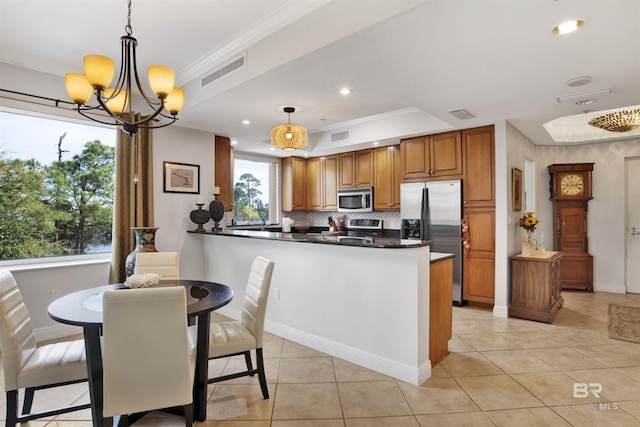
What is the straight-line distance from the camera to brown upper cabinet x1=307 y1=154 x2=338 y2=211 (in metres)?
6.23

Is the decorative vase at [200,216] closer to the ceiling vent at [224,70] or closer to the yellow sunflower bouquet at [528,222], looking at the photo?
the ceiling vent at [224,70]

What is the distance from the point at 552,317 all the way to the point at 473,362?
1752mm

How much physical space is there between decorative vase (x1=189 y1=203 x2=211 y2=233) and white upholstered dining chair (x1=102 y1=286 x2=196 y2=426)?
287 centimetres

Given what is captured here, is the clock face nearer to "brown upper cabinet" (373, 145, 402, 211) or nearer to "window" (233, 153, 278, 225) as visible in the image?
"brown upper cabinet" (373, 145, 402, 211)

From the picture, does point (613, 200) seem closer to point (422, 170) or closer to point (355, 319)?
point (422, 170)

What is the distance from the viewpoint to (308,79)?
2.80m

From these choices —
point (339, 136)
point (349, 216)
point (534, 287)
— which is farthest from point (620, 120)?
point (349, 216)

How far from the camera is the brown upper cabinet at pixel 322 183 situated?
20.4 feet

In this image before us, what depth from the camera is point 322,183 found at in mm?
6402

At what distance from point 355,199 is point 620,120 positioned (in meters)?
3.70

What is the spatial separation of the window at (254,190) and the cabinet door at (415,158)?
275 centimetres

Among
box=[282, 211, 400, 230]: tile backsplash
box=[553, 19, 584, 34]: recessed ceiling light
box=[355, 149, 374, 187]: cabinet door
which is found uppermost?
box=[553, 19, 584, 34]: recessed ceiling light

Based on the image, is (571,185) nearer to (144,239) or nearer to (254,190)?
(254,190)

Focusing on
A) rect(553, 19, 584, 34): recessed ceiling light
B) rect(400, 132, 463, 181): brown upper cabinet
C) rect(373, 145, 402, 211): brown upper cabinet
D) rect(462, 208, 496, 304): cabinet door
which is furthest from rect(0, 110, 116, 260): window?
rect(462, 208, 496, 304): cabinet door
